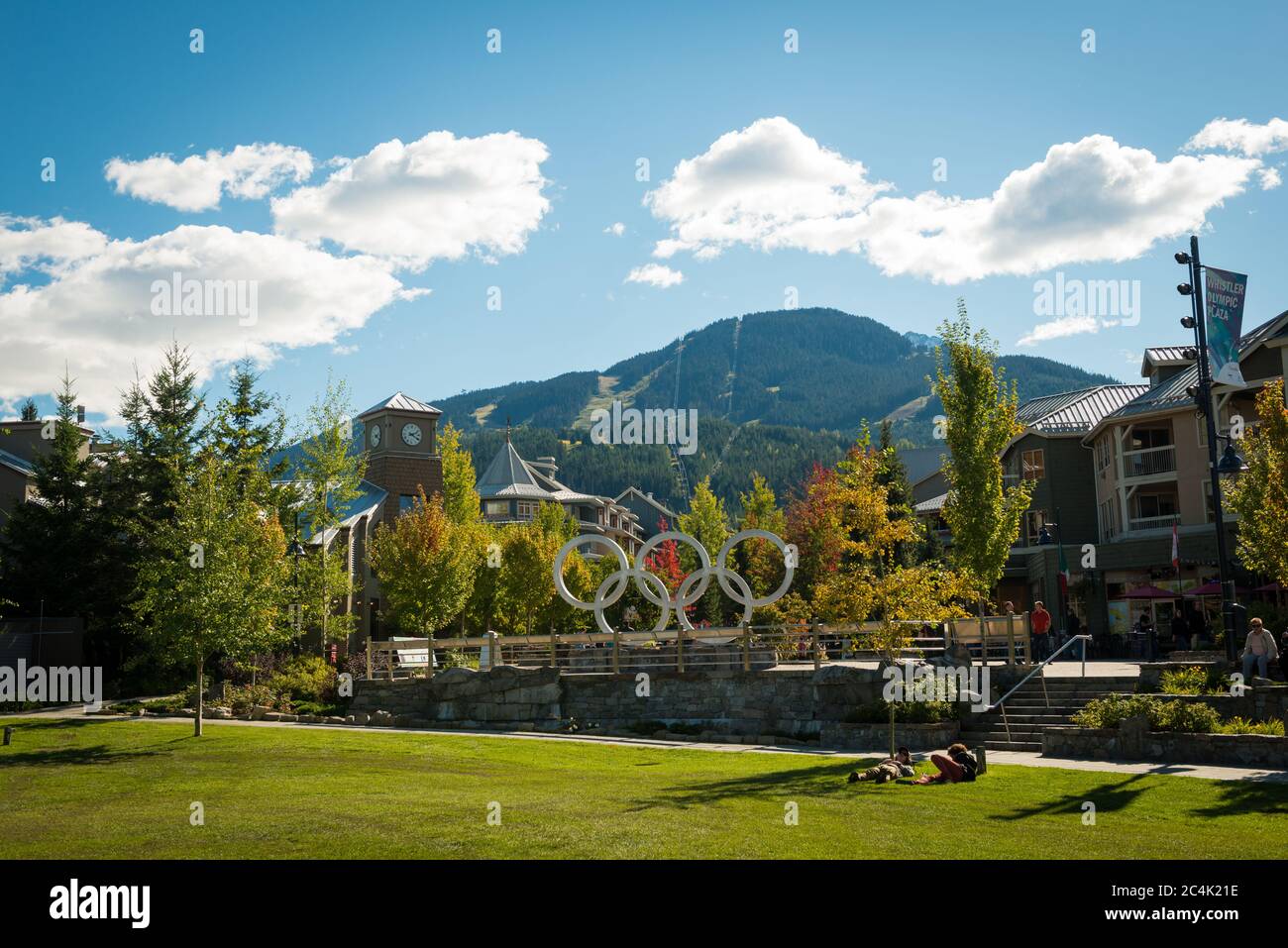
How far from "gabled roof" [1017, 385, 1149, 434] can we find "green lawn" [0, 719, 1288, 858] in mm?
36746

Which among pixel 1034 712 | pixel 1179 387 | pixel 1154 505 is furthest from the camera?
pixel 1154 505

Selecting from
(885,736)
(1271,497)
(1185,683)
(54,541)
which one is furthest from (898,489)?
(54,541)

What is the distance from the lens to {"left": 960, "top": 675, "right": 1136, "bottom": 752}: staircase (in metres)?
21.8

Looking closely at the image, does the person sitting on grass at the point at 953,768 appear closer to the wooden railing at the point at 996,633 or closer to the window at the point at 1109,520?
the wooden railing at the point at 996,633

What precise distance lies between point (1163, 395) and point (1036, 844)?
38064 mm

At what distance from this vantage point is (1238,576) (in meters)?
36.2

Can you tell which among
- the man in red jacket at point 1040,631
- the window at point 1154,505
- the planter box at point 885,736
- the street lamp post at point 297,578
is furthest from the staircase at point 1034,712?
the window at point 1154,505

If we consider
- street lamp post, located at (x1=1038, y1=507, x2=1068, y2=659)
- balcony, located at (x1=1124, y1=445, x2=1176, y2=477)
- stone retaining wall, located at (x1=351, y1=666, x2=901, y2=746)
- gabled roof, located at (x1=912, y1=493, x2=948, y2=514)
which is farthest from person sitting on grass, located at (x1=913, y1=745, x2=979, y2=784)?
gabled roof, located at (x1=912, y1=493, x2=948, y2=514)

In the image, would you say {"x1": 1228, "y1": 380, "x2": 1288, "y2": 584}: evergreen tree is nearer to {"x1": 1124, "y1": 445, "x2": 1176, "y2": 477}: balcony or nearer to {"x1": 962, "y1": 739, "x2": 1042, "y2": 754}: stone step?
{"x1": 962, "y1": 739, "x2": 1042, "y2": 754}: stone step

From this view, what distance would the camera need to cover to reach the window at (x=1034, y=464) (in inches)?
2073

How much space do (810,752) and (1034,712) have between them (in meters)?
5.21

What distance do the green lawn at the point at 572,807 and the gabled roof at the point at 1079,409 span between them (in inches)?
1447

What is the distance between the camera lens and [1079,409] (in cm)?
5391

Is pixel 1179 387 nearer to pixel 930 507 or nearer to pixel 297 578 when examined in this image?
pixel 930 507
